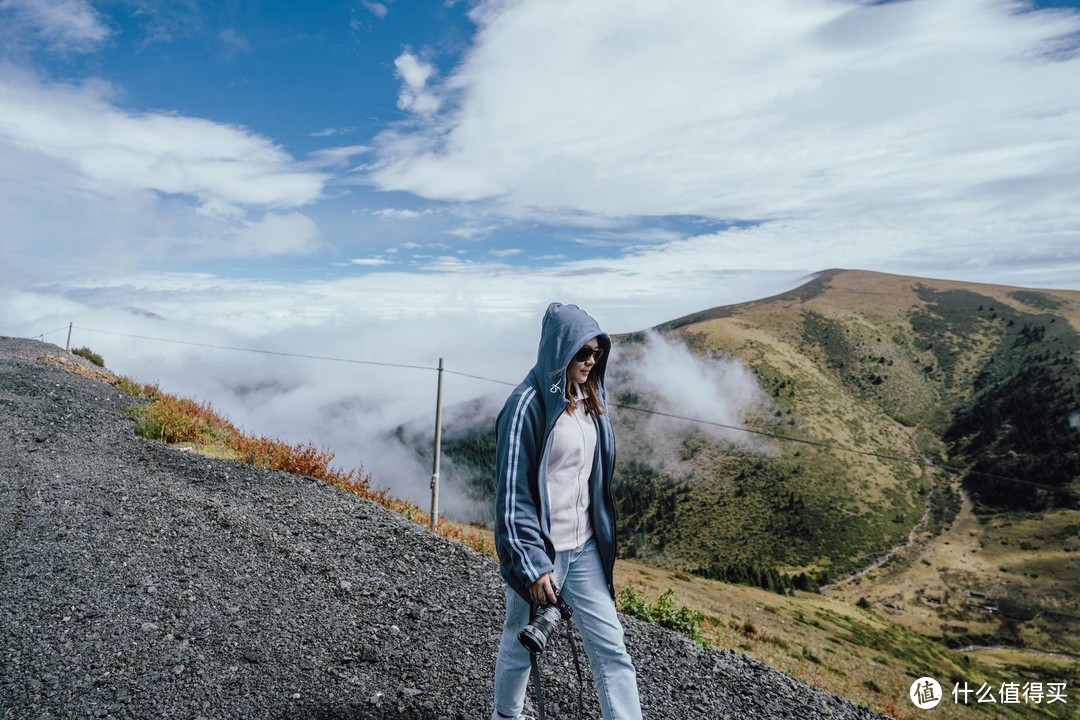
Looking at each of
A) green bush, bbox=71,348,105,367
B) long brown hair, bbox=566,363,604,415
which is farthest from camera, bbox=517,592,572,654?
green bush, bbox=71,348,105,367

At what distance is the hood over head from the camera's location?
2.98 m

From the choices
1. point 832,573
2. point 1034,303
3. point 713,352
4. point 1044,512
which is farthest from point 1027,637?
point 1034,303

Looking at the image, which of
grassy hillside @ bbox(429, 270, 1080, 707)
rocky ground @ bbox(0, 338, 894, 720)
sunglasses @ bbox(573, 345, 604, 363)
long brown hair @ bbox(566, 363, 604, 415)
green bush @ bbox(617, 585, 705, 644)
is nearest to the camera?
sunglasses @ bbox(573, 345, 604, 363)

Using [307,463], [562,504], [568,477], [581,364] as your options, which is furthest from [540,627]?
[307,463]

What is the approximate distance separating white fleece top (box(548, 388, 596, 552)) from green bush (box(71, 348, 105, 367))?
1029 inches

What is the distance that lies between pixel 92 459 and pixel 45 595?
5310 mm

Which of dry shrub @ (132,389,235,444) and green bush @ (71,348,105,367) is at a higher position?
green bush @ (71,348,105,367)

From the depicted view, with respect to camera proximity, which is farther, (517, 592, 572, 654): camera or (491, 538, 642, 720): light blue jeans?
(491, 538, 642, 720): light blue jeans

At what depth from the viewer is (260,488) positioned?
9234mm

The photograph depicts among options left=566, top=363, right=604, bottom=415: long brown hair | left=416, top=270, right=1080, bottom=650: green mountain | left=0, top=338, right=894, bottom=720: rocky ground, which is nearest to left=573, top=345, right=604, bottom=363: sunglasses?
left=566, top=363, right=604, bottom=415: long brown hair

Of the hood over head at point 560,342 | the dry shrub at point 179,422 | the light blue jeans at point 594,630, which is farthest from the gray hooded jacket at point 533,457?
the dry shrub at point 179,422

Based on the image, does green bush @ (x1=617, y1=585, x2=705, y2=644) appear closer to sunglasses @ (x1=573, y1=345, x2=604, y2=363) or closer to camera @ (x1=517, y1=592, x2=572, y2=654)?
camera @ (x1=517, y1=592, x2=572, y2=654)

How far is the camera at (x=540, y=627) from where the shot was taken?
2836mm

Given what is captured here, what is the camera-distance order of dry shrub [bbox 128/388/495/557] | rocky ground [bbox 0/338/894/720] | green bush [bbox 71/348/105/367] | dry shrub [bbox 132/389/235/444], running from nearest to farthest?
1. rocky ground [bbox 0/338/894/720]
2. dry shrub [bbox 128/388/495/557]
3. dry shrub [bbox 132/389/235/444]
4. green bush [bbox 71/348/105/367]
